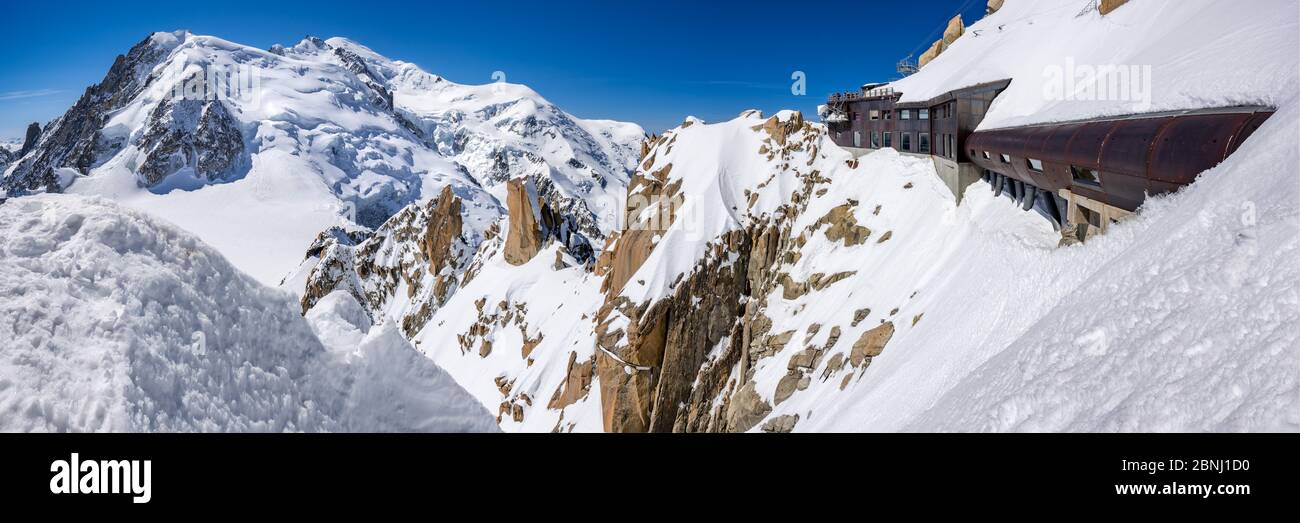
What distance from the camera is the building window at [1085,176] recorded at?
1227cm

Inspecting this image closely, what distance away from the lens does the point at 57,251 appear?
173 inches

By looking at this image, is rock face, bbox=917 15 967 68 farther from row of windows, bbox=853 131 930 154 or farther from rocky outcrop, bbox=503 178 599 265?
rocky outcrop, bbox=503 178 599 265

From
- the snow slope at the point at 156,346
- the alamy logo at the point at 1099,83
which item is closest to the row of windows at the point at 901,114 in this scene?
the alamy logo at the point at 1099,83

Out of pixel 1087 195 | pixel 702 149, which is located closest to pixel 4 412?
pixel 1087 195

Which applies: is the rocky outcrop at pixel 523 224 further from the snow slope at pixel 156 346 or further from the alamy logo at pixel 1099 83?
the snow slope at pixel 156 346

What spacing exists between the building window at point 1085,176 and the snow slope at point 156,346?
15.0 m

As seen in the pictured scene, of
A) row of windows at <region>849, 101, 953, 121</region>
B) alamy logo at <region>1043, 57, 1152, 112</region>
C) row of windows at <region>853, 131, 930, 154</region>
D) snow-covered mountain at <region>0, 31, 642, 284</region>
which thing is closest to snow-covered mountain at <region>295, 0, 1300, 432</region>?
alamy logo at <region>1043, 57, 1152, 112</region>

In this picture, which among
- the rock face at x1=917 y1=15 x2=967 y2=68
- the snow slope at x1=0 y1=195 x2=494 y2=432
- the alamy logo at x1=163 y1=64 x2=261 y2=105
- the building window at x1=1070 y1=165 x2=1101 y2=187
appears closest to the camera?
the snow slope at x1=0 y1=195 x2=494 y2=432

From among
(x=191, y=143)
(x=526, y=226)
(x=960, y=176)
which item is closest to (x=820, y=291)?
(x=960, y=176)
